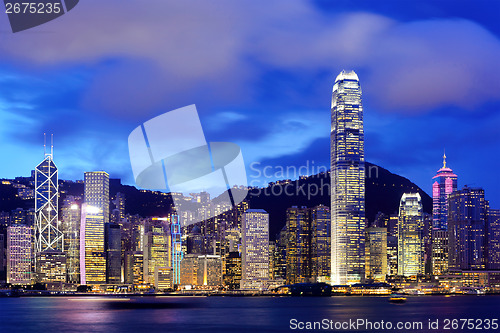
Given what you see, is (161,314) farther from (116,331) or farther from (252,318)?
(116,331)

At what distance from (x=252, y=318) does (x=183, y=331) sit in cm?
2390

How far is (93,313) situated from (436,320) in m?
52.6

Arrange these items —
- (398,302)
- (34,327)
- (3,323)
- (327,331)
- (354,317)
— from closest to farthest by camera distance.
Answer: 1. (327,331)
2. (34,327)
3. (3,323)
4. (354,317)
5. (398,302)

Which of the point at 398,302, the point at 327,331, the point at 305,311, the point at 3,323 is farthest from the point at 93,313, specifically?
the point at 398,302

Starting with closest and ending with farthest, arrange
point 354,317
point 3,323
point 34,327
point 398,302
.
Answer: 1. point 34,327
2. point 3,323
3. point 354,317
4. point 398,302

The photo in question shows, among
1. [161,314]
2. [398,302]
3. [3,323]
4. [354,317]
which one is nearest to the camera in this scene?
[3,323]

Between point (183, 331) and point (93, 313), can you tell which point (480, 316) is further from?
point (93, 313)

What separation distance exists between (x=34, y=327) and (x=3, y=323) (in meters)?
9.13

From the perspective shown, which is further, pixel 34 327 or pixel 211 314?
pixel 211 314

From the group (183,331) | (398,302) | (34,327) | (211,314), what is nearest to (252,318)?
(211,314)

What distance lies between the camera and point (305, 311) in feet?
430

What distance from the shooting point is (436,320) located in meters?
108

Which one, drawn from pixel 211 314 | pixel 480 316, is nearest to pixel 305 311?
pixel 211 314

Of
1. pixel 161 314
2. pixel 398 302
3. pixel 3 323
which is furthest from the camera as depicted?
pixel 398 302
